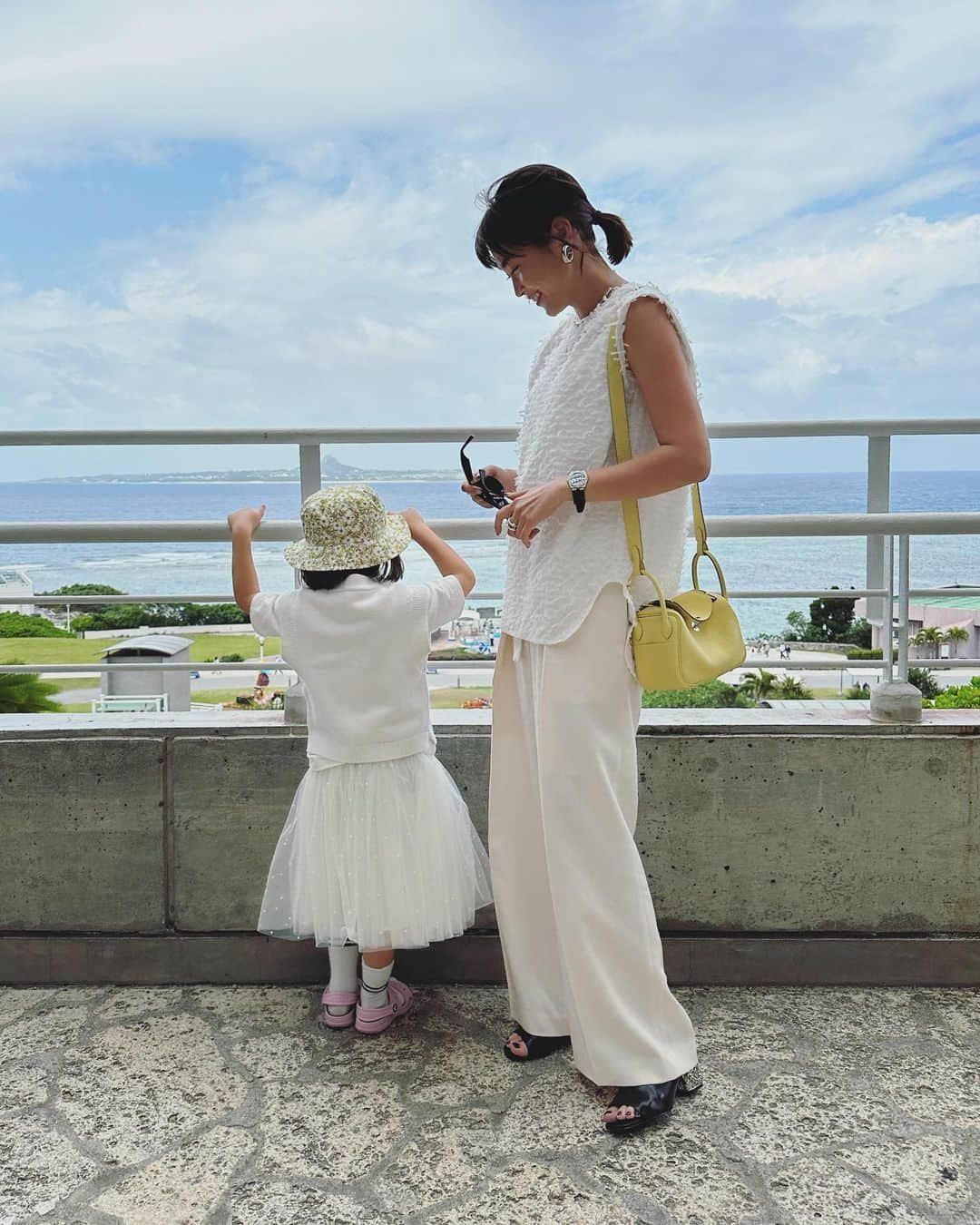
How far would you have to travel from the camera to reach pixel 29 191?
3275 inches

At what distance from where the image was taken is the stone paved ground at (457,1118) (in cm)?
187

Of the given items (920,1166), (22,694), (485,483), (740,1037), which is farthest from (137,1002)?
(920,1166)

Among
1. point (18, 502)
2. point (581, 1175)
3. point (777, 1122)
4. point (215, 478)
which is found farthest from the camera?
point (18, 502)

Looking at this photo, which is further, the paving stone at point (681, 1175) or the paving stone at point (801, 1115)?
the paving stone at point (801, 1115)

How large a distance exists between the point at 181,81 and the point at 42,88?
12688 mm

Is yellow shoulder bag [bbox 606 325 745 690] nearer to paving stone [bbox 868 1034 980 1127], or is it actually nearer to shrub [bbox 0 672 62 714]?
paving stone [bbox 868 1034 980 1127]

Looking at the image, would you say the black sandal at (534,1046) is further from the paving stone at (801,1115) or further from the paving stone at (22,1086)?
the paving stone at (22,1086)

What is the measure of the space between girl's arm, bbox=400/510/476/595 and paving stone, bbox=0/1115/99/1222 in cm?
138

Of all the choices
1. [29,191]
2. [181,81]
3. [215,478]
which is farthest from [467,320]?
[215,478]

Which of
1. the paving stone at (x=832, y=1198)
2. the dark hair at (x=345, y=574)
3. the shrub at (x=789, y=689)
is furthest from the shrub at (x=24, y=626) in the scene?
the paving stone at (x=832, y=1198)

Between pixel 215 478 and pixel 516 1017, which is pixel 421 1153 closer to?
pixel 516 1017

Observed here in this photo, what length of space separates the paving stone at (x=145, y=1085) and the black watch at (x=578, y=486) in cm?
143

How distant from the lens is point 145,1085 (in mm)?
2289

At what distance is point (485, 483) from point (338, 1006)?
130 centimetres
